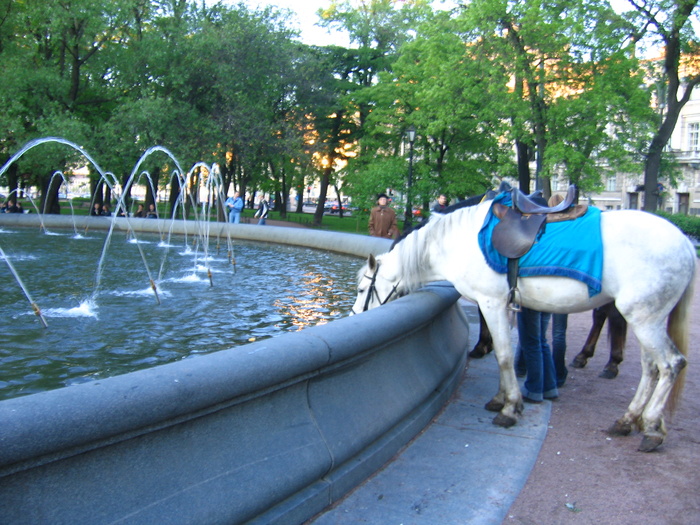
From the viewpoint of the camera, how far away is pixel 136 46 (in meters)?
34.0

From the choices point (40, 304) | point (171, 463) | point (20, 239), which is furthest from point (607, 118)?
point (171, 463)

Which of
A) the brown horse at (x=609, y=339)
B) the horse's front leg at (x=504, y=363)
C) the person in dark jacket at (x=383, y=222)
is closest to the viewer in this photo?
the horse's front leg at (x=504, y=363)

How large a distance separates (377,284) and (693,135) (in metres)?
69.8

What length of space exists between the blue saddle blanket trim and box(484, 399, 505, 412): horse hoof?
1.11 metres

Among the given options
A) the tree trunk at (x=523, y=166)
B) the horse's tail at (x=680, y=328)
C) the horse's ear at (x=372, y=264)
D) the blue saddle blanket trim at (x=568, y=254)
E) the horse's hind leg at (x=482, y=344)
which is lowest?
the horse's hind leg at (x=482, y=344)

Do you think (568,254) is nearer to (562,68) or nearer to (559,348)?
(559,348)

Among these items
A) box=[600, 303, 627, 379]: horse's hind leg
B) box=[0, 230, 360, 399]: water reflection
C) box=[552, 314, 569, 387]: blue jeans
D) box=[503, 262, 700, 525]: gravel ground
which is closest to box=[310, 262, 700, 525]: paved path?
box=[503, 262, 700, 525]: gravel ground

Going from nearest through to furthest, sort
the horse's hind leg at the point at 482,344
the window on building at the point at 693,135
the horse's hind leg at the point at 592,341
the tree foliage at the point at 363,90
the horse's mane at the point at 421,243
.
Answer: the horse's mane at the point at 421,243 < the horse's hind leg at the point at 592,341 < the horse's hind leg at the point at 482,344 < the tree foliage at the point at 363,90 < the window on building at the point at 693,135

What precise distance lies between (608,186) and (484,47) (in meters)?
46.0

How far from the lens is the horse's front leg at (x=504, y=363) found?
5.39m

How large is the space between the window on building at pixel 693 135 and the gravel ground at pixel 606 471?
222 feet

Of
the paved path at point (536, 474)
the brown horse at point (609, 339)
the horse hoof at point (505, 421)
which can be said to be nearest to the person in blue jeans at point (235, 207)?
the brown horse at point (609, 339)

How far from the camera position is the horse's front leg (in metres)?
5.39

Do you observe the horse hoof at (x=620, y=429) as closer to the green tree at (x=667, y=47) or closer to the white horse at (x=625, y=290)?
the white horse at (x=625, y=290)
